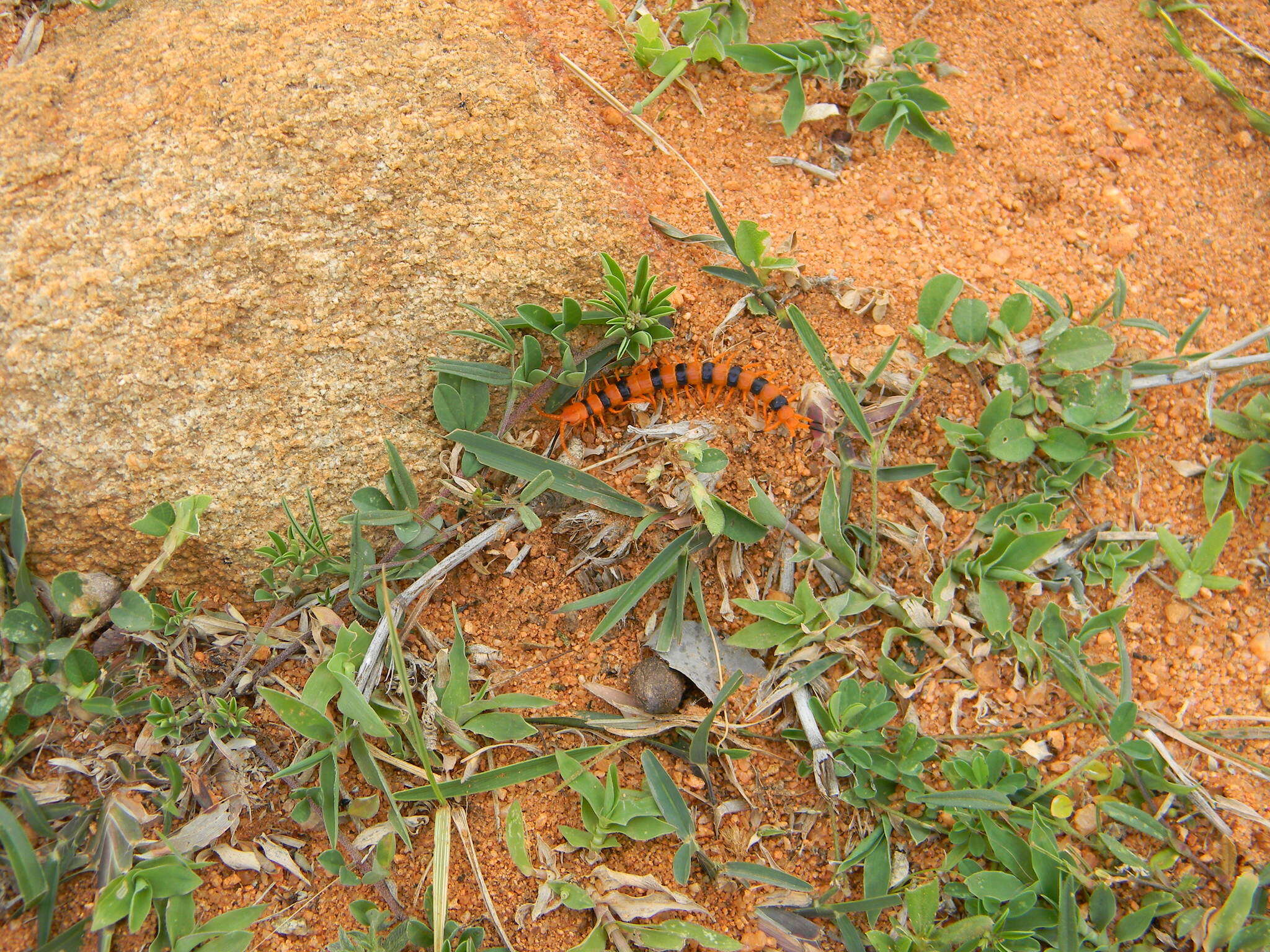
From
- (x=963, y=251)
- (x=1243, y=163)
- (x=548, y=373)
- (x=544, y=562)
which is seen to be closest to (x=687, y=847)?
(x=544, y=562)

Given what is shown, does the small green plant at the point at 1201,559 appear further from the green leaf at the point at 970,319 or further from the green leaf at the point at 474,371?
the green leaf at the point at 474,371

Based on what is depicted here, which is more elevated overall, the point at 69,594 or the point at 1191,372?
the point at 69,594

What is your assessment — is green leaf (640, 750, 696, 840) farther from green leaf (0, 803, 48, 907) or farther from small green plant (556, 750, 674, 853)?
green leaf (0, 803, 48, 907)

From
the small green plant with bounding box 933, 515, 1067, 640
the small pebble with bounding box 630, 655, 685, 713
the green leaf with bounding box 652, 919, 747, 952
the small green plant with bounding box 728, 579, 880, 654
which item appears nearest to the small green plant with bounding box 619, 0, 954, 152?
the small green plant with bounding box 933, 515, 1067, 640

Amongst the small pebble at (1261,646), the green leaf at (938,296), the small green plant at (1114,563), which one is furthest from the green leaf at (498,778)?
the small pebble at (1261,646)

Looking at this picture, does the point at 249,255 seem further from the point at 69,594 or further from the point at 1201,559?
the point at 1201,559

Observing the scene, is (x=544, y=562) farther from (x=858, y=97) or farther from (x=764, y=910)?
(x=858, y=97)

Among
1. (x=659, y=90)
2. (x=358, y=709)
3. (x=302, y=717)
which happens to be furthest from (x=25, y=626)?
(x=659, y=90)
